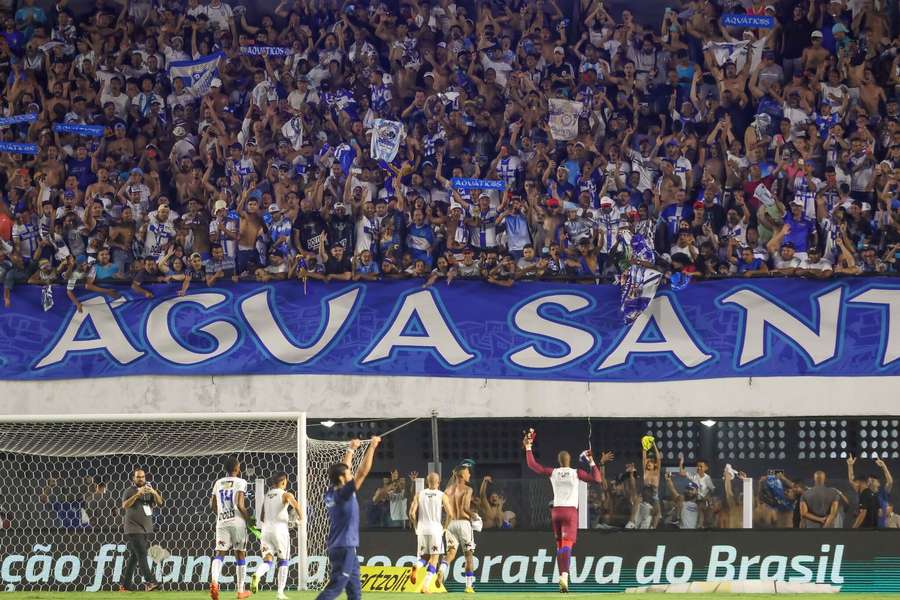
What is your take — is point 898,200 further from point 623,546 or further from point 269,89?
point 269,89

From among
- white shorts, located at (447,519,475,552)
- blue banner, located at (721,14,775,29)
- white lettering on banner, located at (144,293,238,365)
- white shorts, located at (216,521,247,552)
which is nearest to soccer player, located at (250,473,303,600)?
white shorts, located at (216,521,247,552)

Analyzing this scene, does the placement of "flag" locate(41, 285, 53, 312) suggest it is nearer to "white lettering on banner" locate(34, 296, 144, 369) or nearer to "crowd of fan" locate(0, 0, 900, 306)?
"crowd of fan" locate(0, 0, 900, 306)

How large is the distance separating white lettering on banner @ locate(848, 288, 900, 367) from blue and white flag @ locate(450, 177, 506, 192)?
559 cm

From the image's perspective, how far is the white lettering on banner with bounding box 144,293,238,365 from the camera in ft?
64.3

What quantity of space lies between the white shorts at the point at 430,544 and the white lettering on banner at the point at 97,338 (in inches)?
206

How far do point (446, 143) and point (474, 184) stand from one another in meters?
1.29

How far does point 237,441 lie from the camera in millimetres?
19406

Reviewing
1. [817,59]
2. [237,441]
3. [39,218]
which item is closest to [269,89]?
[39,218]

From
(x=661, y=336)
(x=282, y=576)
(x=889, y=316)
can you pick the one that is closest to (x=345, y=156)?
(x=661, y=336)

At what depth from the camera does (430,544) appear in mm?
17344

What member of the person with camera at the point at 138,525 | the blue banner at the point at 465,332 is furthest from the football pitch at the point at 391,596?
the blue banner at the point at 465,332

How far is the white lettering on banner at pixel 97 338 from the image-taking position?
19.7 metres

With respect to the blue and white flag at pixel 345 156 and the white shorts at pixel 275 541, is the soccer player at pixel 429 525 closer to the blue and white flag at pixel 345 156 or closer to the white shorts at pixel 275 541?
the white shorts at pixel 275 541

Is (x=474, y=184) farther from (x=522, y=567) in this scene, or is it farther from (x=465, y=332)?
(x=522, y=567)
